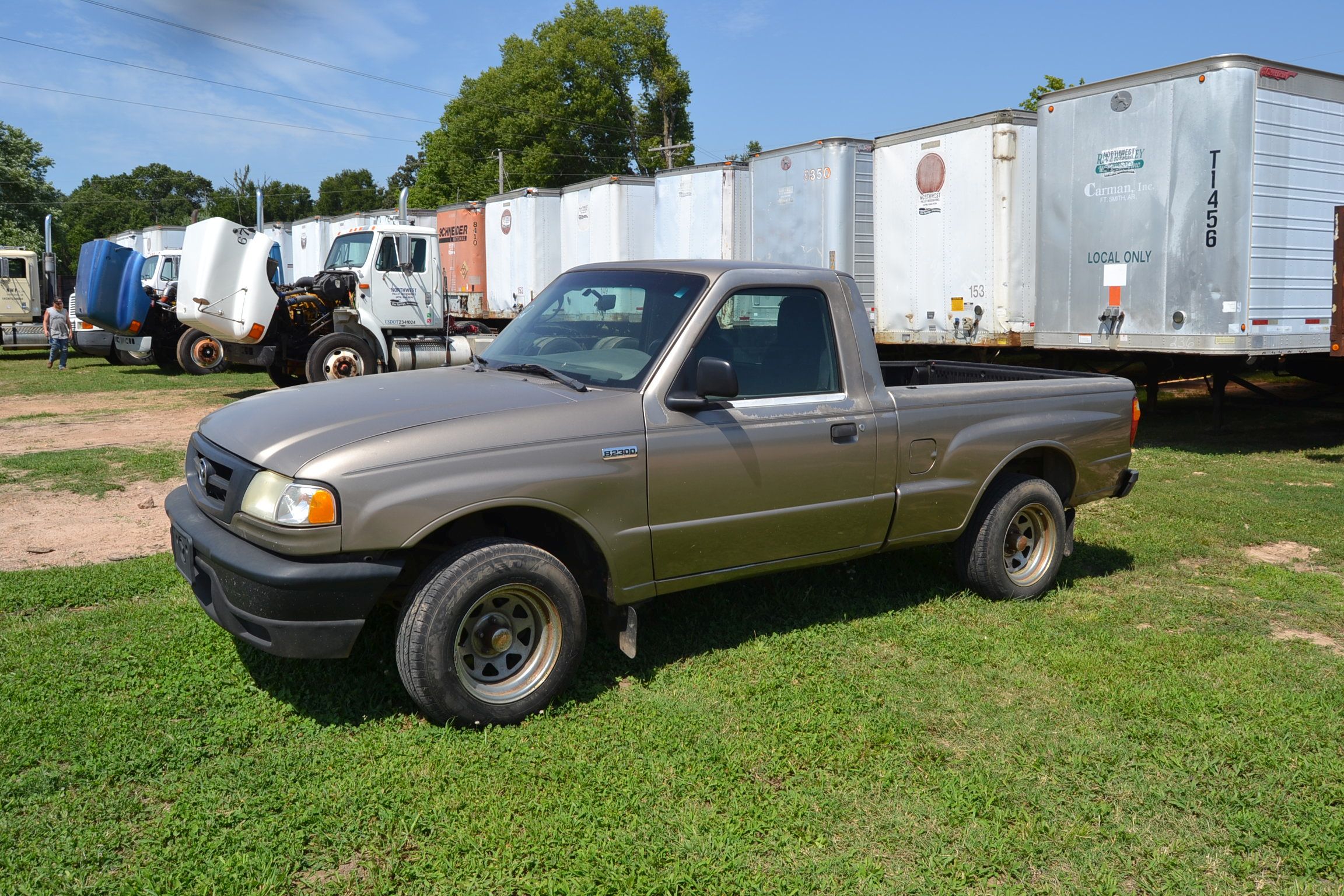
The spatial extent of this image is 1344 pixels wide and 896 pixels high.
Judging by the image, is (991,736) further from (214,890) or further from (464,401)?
(214,890)

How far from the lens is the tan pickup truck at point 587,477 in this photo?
366 cm

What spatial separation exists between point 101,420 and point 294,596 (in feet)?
39.6

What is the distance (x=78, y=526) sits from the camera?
7.16 metres

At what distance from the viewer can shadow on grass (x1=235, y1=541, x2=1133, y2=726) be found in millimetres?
4234

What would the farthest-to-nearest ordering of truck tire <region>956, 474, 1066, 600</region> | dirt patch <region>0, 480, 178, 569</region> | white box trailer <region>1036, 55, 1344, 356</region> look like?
white box trailer <region>1036, 55, 1344, 356</region>, dirt patch <region>0, 480, 178, 569</region>, truck tire <region>956, 474, 1066, 600</region>

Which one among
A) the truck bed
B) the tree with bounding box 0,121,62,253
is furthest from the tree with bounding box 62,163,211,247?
the truck bed

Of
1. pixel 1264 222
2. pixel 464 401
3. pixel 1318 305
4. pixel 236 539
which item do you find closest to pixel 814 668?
pixel 464 401

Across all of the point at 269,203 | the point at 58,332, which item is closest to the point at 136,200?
the point at 269,203

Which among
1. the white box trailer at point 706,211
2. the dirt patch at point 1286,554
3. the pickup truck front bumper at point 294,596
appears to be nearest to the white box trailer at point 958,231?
the white box trailer at point 706,211

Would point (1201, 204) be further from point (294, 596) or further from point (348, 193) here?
point (348, 193)

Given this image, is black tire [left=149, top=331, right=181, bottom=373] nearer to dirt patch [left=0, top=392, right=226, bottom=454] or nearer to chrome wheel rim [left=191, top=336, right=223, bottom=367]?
chrome wheel rim [left=191, top=336, right=223, bottom=367]

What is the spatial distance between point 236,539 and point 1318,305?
1127 cm

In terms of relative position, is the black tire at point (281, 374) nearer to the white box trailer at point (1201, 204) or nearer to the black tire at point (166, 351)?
the black tire at point (166, 351)

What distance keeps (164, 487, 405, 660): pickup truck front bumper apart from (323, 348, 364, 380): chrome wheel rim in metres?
13.1
